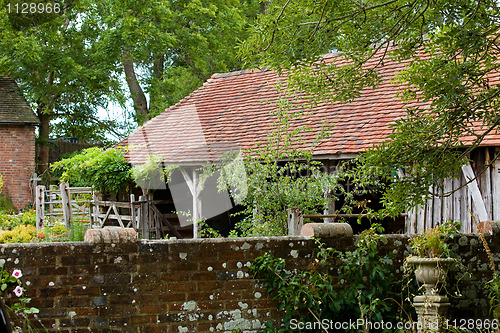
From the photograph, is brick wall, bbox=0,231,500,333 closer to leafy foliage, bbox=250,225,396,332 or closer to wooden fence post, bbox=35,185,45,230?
leafy foliage, bbox=250,225,396,332

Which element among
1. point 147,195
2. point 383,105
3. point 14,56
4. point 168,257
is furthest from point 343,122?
point 14,56

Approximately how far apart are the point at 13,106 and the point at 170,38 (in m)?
6.81

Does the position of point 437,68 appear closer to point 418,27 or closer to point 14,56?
point 418,27

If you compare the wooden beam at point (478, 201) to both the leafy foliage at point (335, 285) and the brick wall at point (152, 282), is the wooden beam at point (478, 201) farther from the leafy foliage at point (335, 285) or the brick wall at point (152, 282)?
the brick wall at point (152, 282)

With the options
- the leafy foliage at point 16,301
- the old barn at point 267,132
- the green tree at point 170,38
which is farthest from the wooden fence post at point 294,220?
the green tree at point 170,38

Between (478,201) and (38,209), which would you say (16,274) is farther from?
(38,209)

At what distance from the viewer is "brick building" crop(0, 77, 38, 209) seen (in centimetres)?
2169

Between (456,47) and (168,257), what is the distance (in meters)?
3.05

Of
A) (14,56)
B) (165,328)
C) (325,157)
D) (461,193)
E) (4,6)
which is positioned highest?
(4,6)

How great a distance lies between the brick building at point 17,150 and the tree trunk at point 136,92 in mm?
4508

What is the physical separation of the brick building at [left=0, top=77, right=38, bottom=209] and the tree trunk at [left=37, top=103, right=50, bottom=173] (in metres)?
1.64

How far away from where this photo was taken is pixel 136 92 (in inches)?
995

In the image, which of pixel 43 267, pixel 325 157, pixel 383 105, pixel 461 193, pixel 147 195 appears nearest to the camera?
pixel 43 267

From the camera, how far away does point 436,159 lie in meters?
5.14
